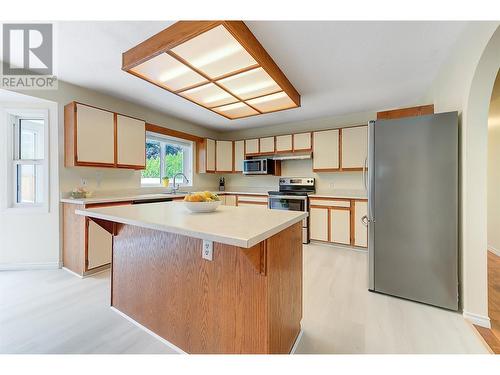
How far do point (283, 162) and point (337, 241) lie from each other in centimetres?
198

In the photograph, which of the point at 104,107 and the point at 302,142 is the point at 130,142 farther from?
the point at 302,142

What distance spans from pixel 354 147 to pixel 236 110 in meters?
2.14

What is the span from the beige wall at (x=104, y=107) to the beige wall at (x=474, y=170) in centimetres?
411

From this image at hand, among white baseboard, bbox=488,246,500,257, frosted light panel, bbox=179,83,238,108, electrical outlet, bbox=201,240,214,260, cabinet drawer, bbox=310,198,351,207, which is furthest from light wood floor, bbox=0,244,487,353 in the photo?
white baseboard, bbox=488,246,500,257

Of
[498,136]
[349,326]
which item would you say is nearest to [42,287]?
[349,326]

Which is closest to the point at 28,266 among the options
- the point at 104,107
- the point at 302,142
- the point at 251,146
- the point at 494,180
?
the point at 104,107

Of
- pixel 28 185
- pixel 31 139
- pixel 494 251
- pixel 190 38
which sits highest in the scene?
pixel 190 38

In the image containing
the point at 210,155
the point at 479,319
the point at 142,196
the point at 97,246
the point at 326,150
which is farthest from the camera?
the point at 210,155

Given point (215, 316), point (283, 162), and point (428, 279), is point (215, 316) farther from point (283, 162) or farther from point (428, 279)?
point (283, 162)

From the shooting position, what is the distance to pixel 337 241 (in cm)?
374

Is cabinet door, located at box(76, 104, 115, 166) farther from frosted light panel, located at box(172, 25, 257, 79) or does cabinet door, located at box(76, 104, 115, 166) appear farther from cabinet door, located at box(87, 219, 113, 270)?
frosted light panel, located at box(172, 25, 257, 79)

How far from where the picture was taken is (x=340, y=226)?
12.1 feet

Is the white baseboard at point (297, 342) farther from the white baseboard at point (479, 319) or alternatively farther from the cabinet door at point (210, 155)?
the cabinet door at point (210, 155)

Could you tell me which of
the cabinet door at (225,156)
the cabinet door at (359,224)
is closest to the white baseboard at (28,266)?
the cabinet door at (225,156)
